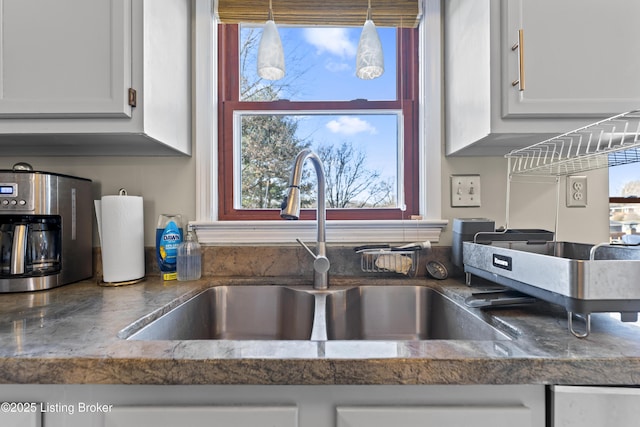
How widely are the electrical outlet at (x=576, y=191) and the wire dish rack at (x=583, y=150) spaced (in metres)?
0.05

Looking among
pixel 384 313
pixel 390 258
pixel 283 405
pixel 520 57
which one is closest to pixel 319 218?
pixel 390 258

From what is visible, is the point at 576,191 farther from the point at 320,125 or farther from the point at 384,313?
the point at 320,125

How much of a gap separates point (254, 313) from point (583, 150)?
1373 millimetres

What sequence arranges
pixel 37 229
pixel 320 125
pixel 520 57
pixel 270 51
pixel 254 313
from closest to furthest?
pixel 520 57 → pixel 37 229 → pixel 254 313 → pixel 270 51 → pixel 320 125

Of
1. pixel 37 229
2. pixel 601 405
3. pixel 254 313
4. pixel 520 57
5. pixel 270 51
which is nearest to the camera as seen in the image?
pixel 601 405

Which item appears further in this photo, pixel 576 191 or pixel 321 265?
pixel 576 191

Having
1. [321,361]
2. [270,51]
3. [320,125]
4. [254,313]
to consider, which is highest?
[270,51]

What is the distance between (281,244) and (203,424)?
0.74 m

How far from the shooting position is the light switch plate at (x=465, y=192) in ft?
4.01

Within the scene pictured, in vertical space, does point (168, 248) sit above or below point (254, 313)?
above

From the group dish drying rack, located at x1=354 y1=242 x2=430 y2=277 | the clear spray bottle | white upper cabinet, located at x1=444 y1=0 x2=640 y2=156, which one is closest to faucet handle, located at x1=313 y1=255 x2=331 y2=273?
dish drying rack, located at x1=354 y1=242 x2=430 y2=277

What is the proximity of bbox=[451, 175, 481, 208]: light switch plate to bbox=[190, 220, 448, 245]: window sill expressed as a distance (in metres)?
0.12

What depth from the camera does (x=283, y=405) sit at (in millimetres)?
530

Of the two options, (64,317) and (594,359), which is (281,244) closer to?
(64,317)
